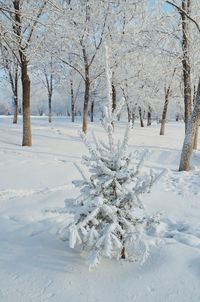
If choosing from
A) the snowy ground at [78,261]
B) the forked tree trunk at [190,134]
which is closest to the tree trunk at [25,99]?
the snowy ground at [78,261]

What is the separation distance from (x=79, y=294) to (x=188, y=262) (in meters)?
1.37

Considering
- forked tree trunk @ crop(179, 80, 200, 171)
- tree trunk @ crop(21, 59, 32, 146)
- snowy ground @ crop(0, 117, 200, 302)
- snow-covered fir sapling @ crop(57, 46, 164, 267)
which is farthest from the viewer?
tree trunk @ crop(21, 59, 32, 146)

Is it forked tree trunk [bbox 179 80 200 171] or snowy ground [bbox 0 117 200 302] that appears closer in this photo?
snowy ground [bbox 0 117 200 302]

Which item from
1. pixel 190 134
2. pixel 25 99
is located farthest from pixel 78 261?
pixel 25 99

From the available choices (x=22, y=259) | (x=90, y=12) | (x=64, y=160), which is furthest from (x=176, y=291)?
(x=90, y=12)

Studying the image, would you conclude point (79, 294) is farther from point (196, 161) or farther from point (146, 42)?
point (196, 161)

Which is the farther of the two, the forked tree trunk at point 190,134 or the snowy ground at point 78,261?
the forked tree trunk at point 190,134

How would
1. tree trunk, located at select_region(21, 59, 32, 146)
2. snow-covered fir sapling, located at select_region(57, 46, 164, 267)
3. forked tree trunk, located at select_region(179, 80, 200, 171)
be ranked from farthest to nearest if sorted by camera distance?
tree trunk, located at select_region(21, 59, 32, 146)
forked tree trunk, located at select_region(179, 80, 200, 171)
snow-covered fir sapling, located at select_region(57, 46, 164, 267)

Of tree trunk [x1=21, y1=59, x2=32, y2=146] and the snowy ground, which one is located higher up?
tree trunk [x1=21, y1=59, x2=32, y2=146]

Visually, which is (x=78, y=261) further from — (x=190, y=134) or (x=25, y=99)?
(x=25, y=99)

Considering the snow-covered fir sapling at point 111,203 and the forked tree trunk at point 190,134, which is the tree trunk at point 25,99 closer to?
the forked tree trunk at point 190,134

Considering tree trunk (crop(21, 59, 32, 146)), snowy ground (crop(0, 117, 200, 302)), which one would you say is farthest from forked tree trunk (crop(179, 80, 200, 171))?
tree trunk (crop(21, 59, 32, 146))

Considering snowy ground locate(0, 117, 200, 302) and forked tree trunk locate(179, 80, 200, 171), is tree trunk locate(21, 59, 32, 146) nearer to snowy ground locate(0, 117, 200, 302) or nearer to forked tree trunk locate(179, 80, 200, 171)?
snowy ground locate(0, 117, 200, 302)

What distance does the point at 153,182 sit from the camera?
3410 mm
